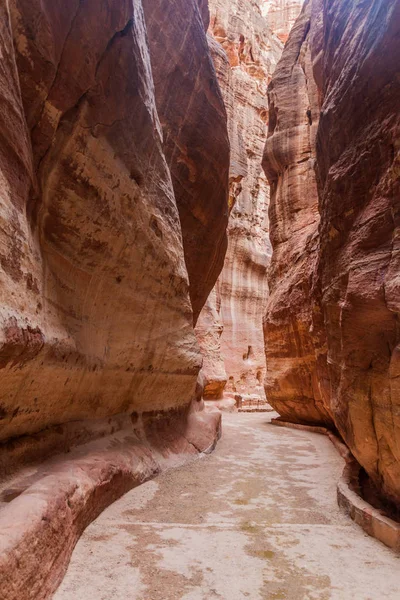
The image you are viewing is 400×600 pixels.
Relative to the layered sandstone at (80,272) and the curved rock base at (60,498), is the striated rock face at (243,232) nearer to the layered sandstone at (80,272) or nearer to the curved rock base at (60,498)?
the layered sandstone at (80,272)

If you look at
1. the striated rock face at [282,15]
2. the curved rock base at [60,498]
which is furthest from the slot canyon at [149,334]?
the striated rock face at [282,15]

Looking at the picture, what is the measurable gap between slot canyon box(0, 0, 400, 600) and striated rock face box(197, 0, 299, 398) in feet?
35.4

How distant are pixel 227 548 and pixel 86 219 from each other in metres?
3.42

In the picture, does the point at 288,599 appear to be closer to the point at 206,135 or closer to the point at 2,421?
the point at 2,421

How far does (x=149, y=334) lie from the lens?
19.9ft

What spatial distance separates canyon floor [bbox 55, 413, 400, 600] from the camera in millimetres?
2668

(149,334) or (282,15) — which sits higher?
(282,15)

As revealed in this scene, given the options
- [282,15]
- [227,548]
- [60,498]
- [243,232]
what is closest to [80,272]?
[60,498]

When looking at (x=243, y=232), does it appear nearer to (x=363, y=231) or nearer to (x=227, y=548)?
(x=363, y=231)

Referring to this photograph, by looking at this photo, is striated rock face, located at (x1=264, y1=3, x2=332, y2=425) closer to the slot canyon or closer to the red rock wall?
the slot canyon

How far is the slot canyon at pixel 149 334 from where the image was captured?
296 centimetres

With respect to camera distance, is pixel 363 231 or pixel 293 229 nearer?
pixel 363 231

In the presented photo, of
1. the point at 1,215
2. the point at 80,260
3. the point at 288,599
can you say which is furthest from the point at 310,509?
the point at 1,215

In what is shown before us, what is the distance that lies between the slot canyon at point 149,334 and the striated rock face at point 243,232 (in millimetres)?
10800
